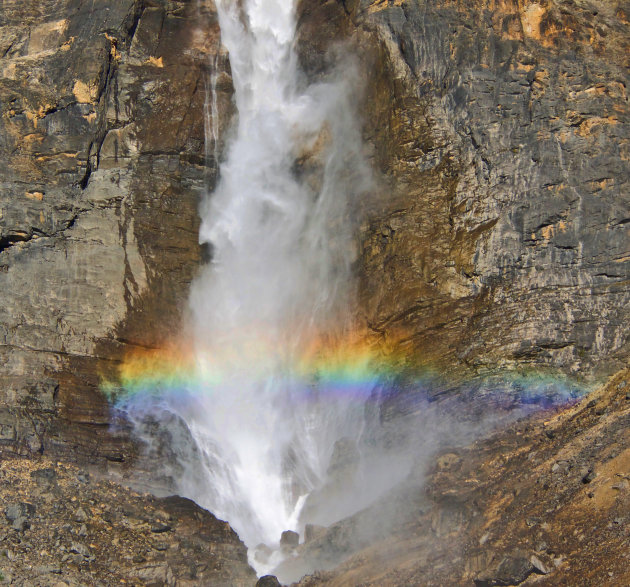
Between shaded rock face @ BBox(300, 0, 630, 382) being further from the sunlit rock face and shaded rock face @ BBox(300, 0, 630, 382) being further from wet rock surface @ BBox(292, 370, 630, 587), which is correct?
wet rock surface @ BBox(292, 370, 630, 587)

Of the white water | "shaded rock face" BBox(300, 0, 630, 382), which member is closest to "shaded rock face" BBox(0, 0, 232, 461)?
the white water

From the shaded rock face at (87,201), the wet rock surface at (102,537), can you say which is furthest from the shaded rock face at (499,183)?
the wet rock surface at (102,537)

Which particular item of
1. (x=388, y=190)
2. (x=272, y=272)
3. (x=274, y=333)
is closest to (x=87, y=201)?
(x=272, y=272)

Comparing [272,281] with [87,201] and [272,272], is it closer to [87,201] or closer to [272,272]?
[272,272]

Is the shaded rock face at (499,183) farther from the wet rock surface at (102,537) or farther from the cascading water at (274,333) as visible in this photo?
the wet rock surface at (102,537)

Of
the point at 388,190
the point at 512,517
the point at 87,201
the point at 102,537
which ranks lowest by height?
the point at 512,517

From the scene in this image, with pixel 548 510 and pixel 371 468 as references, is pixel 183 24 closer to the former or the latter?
pixel 371 468
